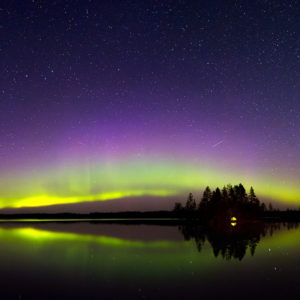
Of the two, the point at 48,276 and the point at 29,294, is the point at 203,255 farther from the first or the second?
the point at 29,294

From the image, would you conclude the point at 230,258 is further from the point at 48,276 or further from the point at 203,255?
the point at 48,276

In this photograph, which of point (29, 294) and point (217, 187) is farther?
point (217, 187)

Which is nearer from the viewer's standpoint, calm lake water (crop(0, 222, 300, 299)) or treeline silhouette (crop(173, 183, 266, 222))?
calm lake water (crop(0, 222, 300, 299))

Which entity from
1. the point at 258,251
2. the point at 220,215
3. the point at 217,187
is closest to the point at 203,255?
the point at 258,251

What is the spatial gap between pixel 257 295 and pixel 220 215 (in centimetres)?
8944

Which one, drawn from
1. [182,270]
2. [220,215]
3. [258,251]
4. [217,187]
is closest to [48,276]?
[182,270]

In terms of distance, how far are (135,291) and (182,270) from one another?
595 centimetres

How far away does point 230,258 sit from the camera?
25.5m

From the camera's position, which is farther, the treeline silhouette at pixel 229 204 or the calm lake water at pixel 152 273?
the treeline silhouette at pixel 229 204

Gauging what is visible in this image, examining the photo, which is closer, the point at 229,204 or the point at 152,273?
the point at 152,273

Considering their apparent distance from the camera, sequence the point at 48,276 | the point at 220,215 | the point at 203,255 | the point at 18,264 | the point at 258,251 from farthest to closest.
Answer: the point at 220,215
the point at 258,251
the point at 203,255
the point at 18,264
the point at 48,276

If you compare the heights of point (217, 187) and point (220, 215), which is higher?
point (217, 187)

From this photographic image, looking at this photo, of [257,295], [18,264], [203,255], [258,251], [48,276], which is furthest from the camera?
[258,251]

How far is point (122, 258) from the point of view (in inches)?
1047
